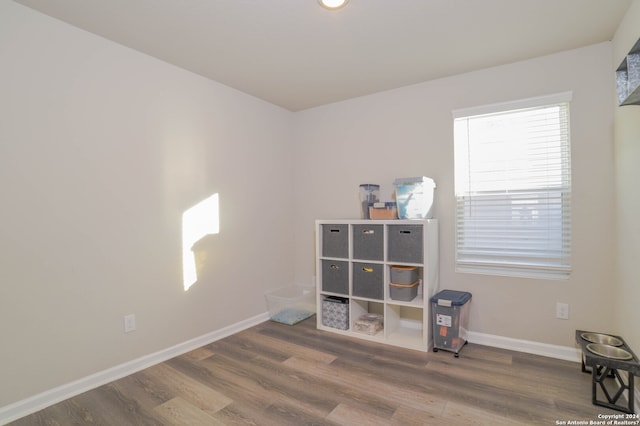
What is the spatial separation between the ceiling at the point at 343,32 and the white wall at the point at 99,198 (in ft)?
0.75

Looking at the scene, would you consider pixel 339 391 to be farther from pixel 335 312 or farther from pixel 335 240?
pixel 335 240

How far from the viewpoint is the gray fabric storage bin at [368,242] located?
9.61ft

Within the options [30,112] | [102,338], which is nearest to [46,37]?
[30,112]

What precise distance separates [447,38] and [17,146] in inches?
110

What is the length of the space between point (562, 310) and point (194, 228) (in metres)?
2.99

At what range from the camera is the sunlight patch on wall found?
2818mm

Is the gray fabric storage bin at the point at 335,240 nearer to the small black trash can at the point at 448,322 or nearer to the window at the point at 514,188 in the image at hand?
the small black trash can at the point at 448,322

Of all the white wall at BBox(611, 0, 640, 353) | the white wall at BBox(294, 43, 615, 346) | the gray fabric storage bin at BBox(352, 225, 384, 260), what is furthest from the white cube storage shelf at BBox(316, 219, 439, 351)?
the white wall at BBox(611, 0, 640, 353)

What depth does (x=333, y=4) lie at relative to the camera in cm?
194

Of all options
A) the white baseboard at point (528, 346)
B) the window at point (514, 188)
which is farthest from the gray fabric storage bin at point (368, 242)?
the white baseboard at point (528, 346)

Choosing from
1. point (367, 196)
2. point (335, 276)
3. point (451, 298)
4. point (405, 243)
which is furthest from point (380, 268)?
point (367, 196)

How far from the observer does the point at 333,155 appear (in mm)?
3721

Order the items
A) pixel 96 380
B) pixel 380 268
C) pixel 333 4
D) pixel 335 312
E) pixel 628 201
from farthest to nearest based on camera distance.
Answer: pixel 335 312, pixel 380 268, pixel 96 380, pixel 628 201, pixel 333 4

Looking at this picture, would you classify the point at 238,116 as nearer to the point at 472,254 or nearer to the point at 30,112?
the point at 30,112
